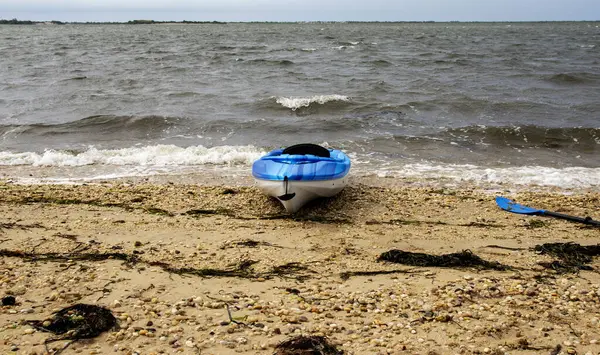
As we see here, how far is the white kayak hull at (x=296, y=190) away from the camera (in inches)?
326

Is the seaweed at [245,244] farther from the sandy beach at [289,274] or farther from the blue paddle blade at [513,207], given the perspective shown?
the blue paddle blade at [513,207]

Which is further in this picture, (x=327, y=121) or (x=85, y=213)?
(x=327, y=121)

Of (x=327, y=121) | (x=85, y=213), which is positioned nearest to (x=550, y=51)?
(x=327, y=121)

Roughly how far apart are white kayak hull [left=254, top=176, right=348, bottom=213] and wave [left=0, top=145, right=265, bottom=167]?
409 centimetres

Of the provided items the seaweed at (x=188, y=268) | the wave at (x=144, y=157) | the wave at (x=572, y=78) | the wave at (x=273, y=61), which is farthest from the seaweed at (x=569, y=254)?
the wave at (x=273, y=61)

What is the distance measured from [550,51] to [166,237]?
4156cm

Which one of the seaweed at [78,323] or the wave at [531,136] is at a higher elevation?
the wave at [531,136]

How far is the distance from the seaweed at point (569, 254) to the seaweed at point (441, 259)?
664 millimetres

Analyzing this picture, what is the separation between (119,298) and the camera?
17.3 feet

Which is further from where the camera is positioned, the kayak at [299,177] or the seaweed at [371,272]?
the kayak at [299,177]

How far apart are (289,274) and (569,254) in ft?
12.4

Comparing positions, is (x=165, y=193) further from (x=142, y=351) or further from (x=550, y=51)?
(x=550, y=51)

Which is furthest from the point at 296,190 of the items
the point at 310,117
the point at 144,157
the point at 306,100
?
the point at 306,100

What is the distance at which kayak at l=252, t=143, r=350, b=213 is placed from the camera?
8.31m
